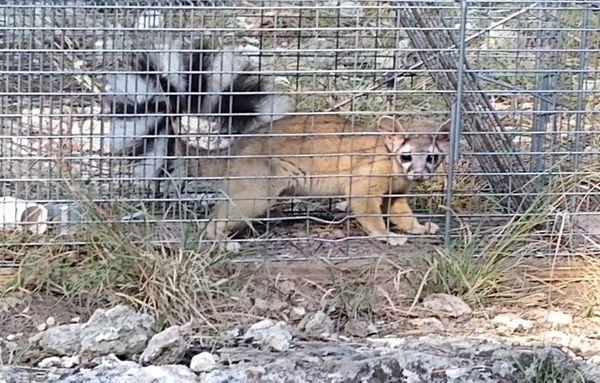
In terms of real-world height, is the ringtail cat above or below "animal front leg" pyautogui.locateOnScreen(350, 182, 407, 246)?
above

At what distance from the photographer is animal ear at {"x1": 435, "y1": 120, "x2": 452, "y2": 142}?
5746 millimetres

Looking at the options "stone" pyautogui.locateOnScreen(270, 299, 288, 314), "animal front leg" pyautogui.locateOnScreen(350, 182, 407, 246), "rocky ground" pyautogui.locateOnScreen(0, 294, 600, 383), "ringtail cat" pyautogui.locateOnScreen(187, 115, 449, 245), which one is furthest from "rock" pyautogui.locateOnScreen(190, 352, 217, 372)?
"animal front leg" pyautogui.locateOnScreen(350, 182, 407, 246)

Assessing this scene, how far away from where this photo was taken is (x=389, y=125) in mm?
5930

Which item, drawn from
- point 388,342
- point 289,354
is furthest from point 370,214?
point 289,354

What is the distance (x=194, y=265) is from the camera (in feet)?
16.3

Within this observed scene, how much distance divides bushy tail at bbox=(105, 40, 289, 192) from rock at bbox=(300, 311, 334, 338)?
106 cm

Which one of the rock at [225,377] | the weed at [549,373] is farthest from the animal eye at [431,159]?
the rock at [225,377]

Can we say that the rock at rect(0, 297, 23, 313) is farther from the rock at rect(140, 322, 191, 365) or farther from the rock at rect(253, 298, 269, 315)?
the rock at rect(253, 298, 269, 315)

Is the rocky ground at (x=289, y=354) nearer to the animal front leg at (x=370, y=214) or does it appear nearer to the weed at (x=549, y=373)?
the weed at (x=549, y=373)

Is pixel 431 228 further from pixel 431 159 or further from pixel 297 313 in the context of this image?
pixel 297 313

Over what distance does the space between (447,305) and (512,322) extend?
29cm

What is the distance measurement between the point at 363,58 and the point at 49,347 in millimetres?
3660

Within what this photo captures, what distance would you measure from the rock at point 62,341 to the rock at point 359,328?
3.75ft

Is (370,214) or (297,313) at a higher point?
(370,214)
